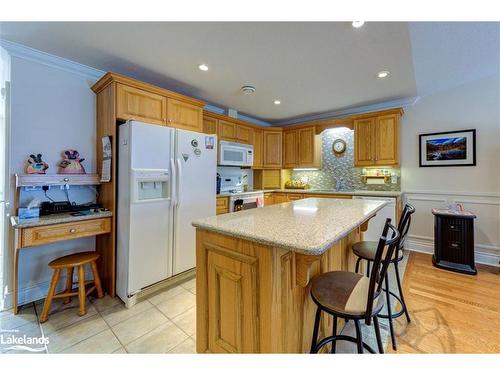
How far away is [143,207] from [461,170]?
4337 millimetres

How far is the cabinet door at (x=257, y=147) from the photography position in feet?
14.7

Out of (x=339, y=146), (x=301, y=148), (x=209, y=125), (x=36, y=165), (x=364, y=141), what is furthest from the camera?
(x=301, y=148)

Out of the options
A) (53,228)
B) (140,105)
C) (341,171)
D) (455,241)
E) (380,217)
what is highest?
(140,105)

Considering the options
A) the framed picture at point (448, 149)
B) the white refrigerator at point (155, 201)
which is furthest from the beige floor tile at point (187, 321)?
the framed picture at point (448, 149)

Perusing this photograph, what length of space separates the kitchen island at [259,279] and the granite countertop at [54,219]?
54.3 inches

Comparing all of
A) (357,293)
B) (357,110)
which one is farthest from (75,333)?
(357,110)

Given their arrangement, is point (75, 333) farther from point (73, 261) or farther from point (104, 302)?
point (73, 261)

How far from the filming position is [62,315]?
1920 millimetres

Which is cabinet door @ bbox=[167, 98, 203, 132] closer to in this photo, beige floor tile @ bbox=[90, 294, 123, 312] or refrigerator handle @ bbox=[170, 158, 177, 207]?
refrigerator handle @ bbox=[170, 158, 177, 207]

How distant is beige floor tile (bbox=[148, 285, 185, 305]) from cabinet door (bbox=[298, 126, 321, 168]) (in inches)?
127

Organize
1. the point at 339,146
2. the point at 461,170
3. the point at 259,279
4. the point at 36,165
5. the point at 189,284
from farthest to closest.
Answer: the point at 339,146 → the point at 461,170 → the point at 189,284 → the point at 36,165 → the point at 259,279
